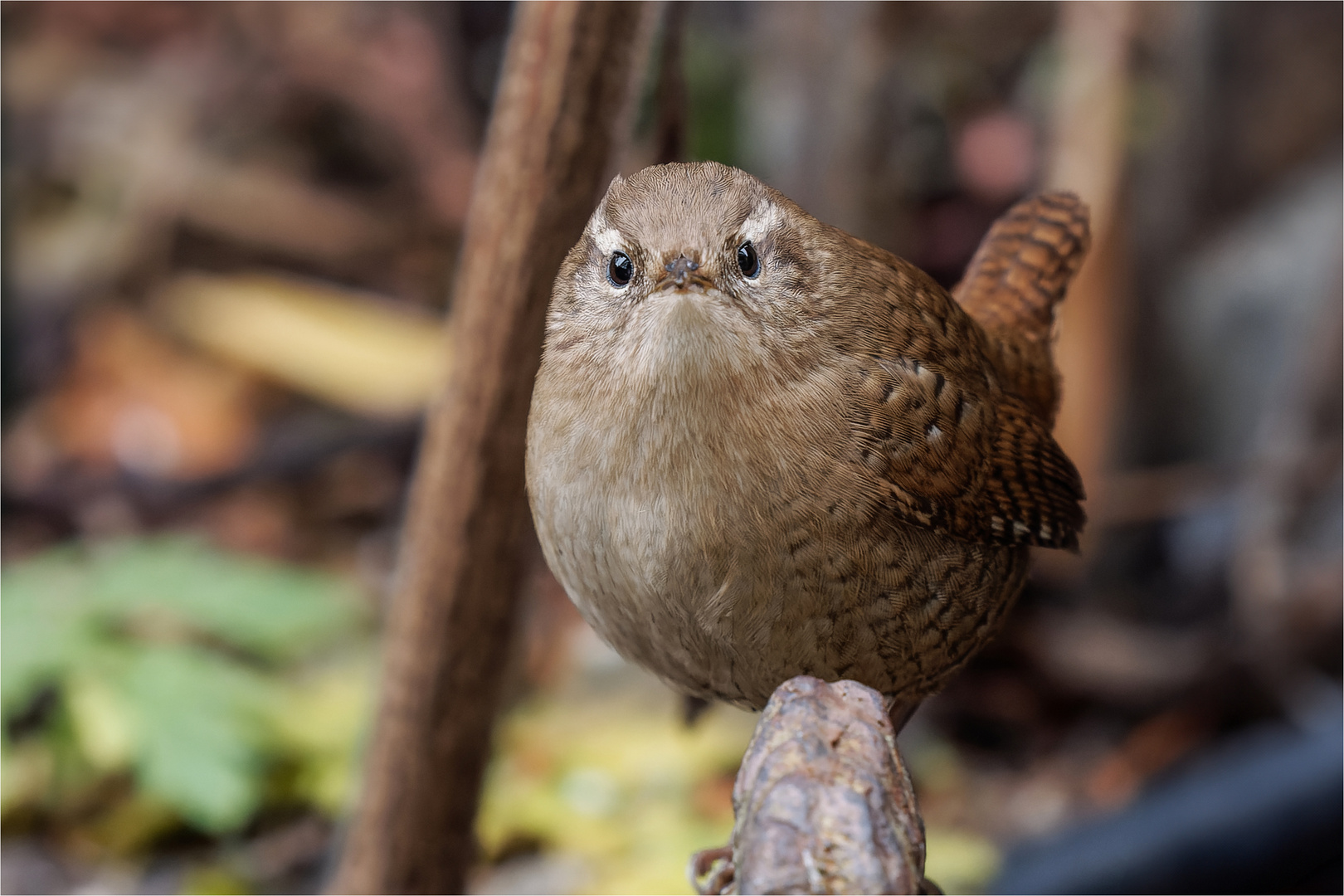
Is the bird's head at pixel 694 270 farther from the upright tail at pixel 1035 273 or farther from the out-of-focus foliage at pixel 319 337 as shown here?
the out-of-focus foliage at pixel 319 337

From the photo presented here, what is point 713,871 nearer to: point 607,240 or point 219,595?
point 607,240

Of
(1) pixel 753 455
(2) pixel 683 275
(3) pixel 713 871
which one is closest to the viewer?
(2) pixel 683 275

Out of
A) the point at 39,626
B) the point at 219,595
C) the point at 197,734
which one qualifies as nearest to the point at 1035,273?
the point at 197,734

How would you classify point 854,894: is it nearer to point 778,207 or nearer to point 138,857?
point 778,207

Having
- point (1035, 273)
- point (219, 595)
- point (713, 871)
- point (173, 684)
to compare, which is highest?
point (1035, 273)

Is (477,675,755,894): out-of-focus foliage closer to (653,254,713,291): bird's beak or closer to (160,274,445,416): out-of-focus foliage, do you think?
(160,274,445,416): out-of-focus foliage

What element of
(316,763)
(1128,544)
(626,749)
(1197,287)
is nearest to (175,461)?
(316,763)
